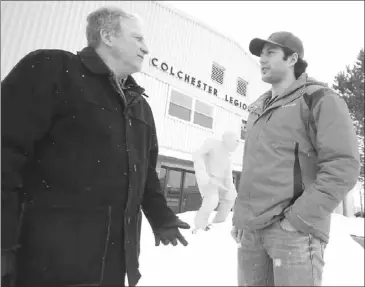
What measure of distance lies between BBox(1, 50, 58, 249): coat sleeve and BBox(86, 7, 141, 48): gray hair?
1.15 feet

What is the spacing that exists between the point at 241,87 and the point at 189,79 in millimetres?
2609

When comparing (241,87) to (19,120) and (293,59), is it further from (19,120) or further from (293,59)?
(19,120)

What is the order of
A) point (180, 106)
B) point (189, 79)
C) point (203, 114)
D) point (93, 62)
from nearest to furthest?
point (93, 62) < point (180, 106) < point (189, 79) < point (203, 114)

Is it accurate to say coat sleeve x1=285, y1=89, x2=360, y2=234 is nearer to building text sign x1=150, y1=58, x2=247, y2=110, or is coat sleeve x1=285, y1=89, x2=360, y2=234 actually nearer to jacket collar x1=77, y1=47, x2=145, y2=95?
jacket collar x1=77, y1=47, x2=145, y2=95

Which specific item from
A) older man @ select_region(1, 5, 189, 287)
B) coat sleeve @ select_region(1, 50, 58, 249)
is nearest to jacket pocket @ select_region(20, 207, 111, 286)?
older man @ select_region(1, 5, 189, 287)

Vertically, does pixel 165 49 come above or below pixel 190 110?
above

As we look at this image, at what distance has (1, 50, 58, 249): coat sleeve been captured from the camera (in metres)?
0.94

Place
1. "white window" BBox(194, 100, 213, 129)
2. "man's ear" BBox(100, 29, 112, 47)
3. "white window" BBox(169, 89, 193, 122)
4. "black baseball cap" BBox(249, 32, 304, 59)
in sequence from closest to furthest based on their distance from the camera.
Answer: "man's ear" BBox(100, 29, 112, 47) < "black baseball cap" BBox(249, 32, 304, 59) < "white window" BBox(169, 89, 193, 122) < "white window" BBox(194, 100, 213, 129)

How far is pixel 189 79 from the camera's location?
9.54m

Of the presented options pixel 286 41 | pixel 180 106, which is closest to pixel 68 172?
pixel 286 41

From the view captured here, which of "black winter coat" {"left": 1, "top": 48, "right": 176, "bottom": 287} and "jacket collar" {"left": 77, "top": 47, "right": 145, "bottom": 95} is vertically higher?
"jacket collar" {"left": 77, "top": 47, "right": 145, "bottom": 95}

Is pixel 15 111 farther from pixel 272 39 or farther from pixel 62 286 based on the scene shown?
pixel 272 39

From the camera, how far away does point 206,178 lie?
14.2ft

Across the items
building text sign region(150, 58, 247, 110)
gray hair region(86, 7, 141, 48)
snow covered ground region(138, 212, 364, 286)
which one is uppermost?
building text sign region(150, 58, 247, 110)
